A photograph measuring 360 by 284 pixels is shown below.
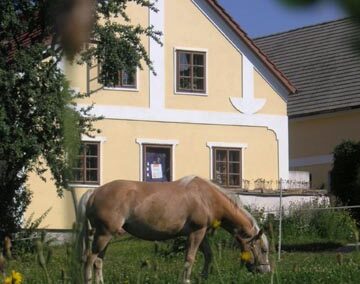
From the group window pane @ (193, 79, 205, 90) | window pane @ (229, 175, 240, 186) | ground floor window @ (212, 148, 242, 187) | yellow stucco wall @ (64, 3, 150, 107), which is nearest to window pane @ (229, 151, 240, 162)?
ground floor window @ (212, 148, 242, 187)

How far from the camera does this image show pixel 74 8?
1151 millimetres

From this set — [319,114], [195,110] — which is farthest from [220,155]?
[319,114]

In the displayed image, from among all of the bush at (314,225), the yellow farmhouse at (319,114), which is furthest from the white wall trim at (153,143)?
the yellow farmhouse at (319,114)

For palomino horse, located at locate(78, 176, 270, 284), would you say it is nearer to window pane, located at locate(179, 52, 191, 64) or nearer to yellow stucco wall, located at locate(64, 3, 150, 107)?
yellow stucco wall, located at locate(64, 3, 150, 107)

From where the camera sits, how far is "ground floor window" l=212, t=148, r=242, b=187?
28.8 meters

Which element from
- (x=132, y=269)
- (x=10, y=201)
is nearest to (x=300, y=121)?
(x=10, y=201)

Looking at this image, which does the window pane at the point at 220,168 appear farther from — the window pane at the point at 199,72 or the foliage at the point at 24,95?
the foliage at the point at 24,95

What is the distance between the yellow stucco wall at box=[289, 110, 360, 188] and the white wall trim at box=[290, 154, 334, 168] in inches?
3.5

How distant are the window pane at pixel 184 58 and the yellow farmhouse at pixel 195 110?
0.02 meters

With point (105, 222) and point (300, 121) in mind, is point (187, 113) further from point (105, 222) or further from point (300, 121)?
point (105, 222)

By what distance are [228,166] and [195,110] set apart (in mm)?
1719

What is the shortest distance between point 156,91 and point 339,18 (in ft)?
87.6

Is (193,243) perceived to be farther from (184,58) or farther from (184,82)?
(184,58)

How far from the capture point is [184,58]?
28.3 m
